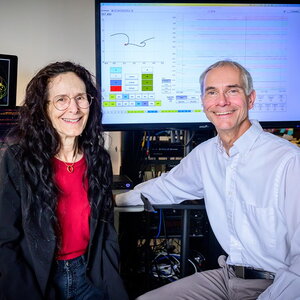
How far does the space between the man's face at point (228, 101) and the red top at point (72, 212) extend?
1.89 ft

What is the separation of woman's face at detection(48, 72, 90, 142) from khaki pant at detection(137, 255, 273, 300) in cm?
69

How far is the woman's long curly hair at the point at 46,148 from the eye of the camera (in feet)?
3.74

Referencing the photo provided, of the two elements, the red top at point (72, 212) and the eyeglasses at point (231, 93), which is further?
the eyeglasses at point (231, 93)

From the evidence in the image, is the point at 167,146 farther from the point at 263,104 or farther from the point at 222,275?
the point at 222,275

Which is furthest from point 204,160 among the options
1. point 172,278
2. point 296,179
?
point 172,278

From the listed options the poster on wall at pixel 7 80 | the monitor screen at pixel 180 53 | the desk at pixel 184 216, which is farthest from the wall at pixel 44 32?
the desk at pixel 184 216

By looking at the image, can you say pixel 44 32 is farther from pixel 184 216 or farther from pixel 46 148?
pixel 184 216

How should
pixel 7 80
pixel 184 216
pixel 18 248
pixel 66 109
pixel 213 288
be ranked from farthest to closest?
pixel 7 80, pixel 184 216, pixel 213 288, pixel 66 109, pixel 18 248

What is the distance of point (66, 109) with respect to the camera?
3.94 ft

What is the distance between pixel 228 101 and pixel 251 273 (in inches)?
26.0

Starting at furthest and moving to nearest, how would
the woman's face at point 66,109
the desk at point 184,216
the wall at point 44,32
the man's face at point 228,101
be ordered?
the wall at point 44,32 < the desk at point 184,216 < the man's face at point 228,101 < the woman's face at point 66,109

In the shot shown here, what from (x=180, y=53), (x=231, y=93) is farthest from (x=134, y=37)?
(x=231, y=93)

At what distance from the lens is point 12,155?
3.73ft

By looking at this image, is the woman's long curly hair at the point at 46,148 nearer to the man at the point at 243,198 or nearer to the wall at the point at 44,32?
the man at the point at 243,198
